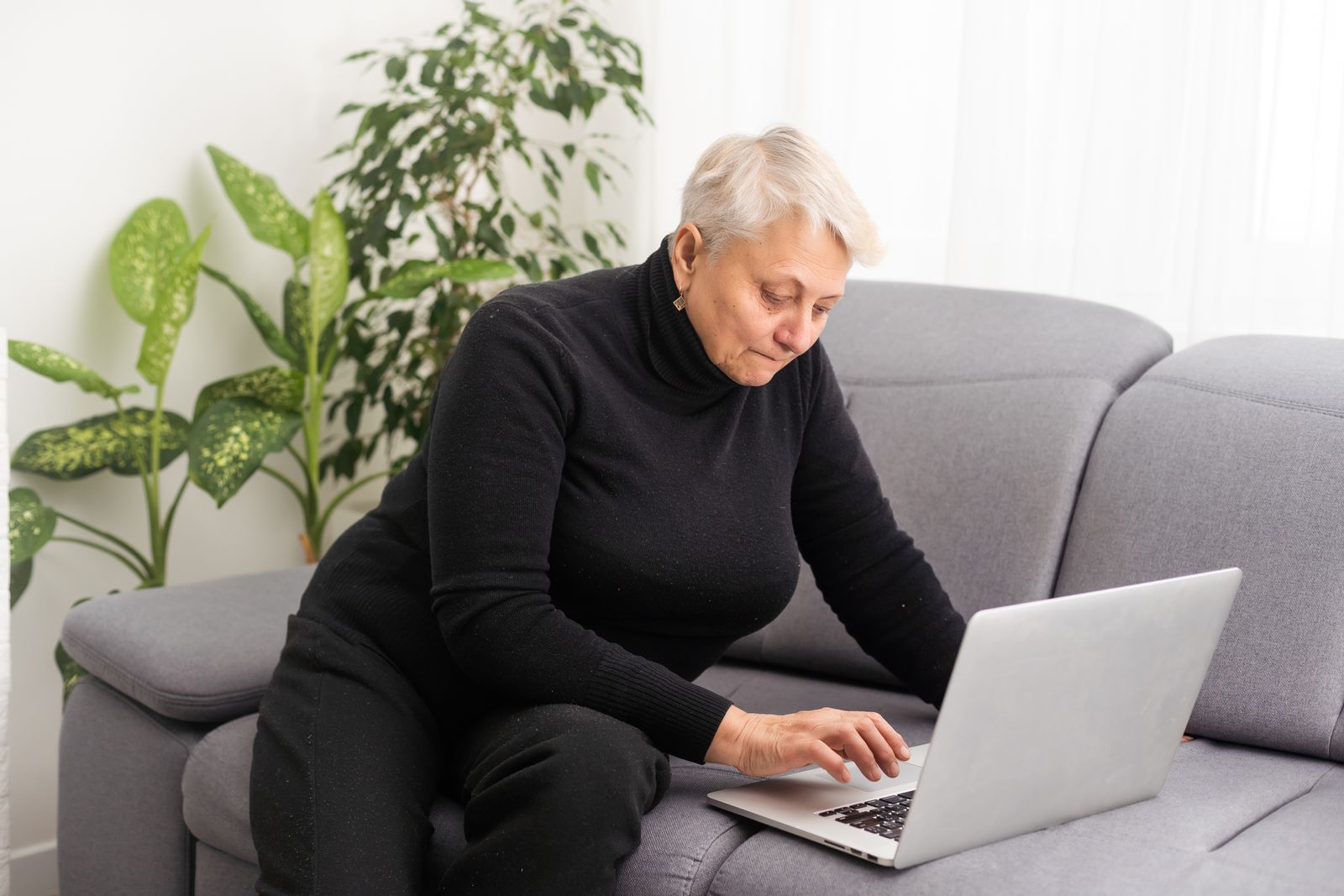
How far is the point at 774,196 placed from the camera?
1345mm

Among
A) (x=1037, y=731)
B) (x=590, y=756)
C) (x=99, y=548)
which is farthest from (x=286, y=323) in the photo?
(x=1037, y=731)

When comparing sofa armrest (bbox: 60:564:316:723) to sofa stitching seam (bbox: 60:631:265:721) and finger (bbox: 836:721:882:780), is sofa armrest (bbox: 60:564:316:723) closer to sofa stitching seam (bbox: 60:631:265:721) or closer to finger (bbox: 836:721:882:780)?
sofa stitching seam (bbox: 60:631:265:721)

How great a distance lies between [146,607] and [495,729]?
737mm

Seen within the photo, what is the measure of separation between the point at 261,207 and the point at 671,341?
4.22ft

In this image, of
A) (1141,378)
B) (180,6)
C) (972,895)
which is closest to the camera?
(972,895)

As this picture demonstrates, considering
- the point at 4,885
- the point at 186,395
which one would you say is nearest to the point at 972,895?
the point at 4,885

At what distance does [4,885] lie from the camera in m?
1.82

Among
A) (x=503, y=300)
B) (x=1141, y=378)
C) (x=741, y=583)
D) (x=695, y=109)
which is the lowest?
(x=741, y=583)

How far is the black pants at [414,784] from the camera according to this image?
120 cm

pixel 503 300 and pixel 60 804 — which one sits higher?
pixel 503 300

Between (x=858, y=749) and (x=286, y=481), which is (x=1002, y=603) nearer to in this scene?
(x=858, y=749)

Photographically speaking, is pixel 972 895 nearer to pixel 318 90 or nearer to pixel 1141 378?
pixel 1141 378

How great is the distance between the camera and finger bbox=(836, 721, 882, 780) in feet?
3.96

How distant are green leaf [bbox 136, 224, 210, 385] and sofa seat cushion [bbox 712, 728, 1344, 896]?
1.45 m
